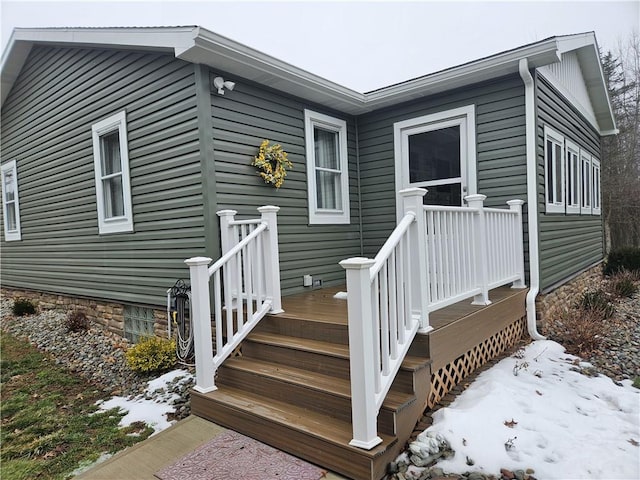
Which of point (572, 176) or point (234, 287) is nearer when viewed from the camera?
point (234, 287)

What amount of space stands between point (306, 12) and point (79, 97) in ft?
53.4

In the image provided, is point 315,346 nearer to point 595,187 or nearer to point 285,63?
point 285,63

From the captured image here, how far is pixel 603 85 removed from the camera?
7.96m

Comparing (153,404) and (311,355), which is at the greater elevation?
(311,355)

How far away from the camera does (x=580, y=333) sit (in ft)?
14.4

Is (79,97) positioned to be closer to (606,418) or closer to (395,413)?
(395,413)

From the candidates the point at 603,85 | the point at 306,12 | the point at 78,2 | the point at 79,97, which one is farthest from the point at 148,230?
the point at 306,12

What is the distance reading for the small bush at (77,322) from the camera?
6141 millimetres

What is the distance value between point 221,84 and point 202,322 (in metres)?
2.49

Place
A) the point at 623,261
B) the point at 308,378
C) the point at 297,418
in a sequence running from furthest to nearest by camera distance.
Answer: the point at 623,261, the point at 308,378, the point at 297,418

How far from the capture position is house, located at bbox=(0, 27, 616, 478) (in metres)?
4.16

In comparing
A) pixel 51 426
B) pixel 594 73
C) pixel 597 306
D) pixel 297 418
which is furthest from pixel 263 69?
pixel 594 73

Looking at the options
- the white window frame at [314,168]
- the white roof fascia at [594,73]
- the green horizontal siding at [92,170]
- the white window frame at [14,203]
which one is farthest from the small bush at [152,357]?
the white window frame at [14,203]

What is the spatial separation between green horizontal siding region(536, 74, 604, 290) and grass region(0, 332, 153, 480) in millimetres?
4866
